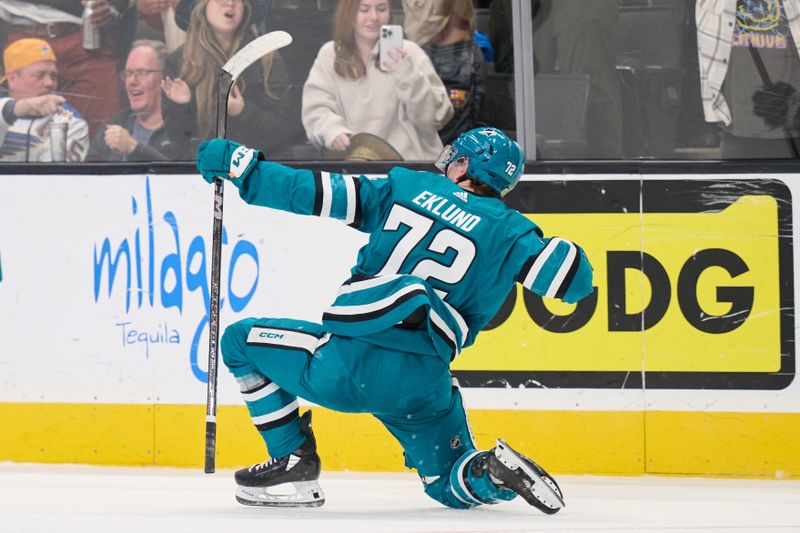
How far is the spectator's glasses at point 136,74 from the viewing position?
17.1 feet

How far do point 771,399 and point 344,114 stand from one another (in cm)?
189

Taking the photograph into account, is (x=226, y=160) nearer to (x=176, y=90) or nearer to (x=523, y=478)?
(x=523, y=478)

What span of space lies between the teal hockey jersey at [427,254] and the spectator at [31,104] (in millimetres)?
1887

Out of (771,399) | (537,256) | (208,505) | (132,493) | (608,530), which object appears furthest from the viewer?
(771,399)

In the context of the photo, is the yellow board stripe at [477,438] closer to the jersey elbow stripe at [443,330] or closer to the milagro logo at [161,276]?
the milagro logo at [161,276]

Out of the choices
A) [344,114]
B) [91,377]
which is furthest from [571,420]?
[91,377]

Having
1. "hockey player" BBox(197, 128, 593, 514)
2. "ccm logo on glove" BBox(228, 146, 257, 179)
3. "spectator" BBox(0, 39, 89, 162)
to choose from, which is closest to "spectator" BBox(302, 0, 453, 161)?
"spectator" BBox(0, 39, 89, 162)

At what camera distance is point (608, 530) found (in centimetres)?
322

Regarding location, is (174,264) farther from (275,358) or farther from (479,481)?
(479,481)

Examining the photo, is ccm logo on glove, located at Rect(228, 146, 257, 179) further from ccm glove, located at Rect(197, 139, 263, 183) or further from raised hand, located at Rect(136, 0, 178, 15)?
raised hand, located at Rect(136, 0, 178, 15)

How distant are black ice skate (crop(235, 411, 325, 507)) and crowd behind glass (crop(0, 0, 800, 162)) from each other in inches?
65.2

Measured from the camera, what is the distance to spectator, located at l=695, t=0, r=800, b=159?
5.00 metres

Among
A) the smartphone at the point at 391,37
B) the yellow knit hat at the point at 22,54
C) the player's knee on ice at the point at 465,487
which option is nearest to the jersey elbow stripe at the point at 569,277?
the player's knee on ice at the point at 465,487

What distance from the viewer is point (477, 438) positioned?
15.9 feet
